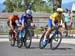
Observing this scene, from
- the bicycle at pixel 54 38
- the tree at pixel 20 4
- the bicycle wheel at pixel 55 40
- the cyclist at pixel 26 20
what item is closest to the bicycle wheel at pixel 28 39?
the cyclist at pixel 26 20

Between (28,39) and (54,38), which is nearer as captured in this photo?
(54,38)

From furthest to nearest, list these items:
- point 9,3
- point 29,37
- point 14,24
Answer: point 9,3
point 14,24
point 29,37

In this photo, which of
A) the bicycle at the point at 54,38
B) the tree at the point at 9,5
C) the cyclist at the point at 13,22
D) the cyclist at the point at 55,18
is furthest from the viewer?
the tree at the point at 9,5

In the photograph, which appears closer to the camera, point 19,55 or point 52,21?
point 19,55

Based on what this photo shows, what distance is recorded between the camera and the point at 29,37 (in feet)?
55.5

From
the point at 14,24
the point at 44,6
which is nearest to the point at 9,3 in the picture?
the point at 44,6

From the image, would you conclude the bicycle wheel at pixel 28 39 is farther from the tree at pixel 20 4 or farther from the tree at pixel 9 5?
→ the tree at pixel 9 5

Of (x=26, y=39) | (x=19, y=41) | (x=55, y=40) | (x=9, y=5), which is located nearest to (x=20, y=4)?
(x=9, y=5)

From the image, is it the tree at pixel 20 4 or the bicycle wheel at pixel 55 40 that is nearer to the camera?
the bicycle wheel at pixel 55 40

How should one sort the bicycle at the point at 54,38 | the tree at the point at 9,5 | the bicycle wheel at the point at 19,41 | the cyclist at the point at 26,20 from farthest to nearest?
1. the tree at the point at 9,5
2. the bicycle wheel at the point at 19,41
3. the cyclist at the point at 26,20
4. the bicycle at the point at 54,38

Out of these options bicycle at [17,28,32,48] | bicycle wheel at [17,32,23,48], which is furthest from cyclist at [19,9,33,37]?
bicycle wheel at [17,32,23,48]

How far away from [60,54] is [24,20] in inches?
119

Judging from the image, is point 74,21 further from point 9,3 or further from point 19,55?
point 9,3

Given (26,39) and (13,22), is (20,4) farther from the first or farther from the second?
(26,39)
